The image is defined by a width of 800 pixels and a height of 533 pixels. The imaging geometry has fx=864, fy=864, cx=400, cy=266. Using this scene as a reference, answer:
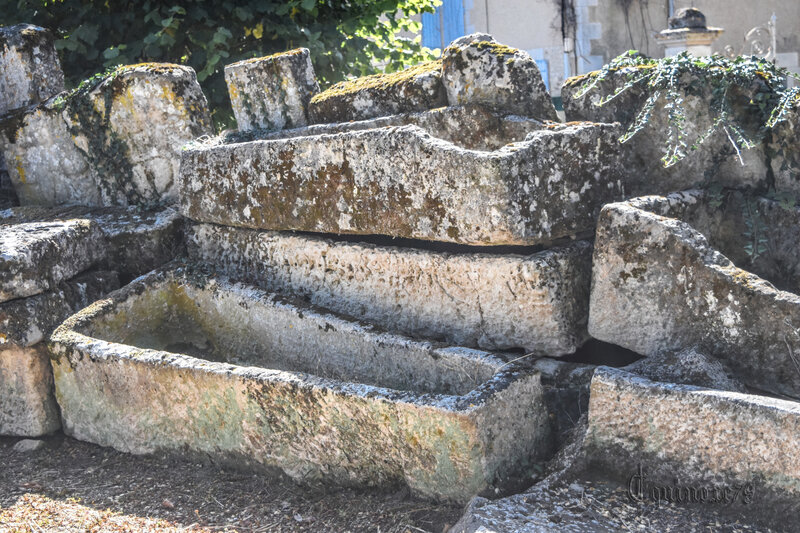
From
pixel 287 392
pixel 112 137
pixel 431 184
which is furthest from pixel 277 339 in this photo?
pixel 112 137

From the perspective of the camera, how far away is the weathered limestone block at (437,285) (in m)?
3.45

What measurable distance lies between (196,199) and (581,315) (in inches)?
85.4

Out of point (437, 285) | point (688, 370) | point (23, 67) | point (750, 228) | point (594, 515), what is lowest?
point (594, 515)

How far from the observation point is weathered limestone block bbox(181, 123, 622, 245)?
11.0 feet

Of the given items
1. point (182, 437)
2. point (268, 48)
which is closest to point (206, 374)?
point (182, 437)

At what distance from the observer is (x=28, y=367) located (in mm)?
4031


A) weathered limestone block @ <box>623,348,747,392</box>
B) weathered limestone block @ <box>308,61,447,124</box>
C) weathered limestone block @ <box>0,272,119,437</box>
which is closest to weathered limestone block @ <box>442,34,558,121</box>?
weathered limestone block @ <box>308,61,447,124</box>

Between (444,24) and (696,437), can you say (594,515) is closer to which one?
(696,437)

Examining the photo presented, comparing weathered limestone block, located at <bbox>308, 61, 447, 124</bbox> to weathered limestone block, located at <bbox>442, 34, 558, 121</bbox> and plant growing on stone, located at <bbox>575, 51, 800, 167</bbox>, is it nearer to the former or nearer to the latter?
weathered limestone block, located at <bbox>442, 34, 558, 121</bbox>

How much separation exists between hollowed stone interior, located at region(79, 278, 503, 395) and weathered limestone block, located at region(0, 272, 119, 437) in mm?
221

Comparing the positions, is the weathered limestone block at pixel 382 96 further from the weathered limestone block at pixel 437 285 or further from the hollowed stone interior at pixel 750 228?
the hollowed stone interior at pixel 750 228

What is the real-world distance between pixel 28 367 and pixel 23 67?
2262 mm

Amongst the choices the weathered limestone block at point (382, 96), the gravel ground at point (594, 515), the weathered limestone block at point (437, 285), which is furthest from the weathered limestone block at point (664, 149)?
the gravel ground at point (594, 515)

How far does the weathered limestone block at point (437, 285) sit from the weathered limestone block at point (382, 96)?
2.42 feet
